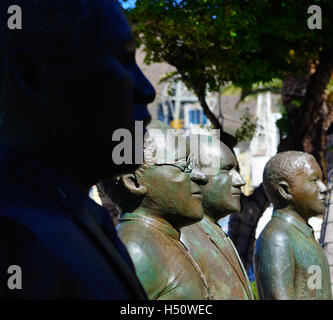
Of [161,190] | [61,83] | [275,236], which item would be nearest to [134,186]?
[161,190]

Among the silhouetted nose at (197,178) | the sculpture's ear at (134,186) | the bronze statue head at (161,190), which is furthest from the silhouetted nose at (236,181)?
the sculpture's ear at (134,186)

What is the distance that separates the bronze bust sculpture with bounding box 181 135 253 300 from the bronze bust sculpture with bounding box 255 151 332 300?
0.28 m

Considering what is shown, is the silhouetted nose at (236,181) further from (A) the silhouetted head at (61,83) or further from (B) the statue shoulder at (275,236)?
(A) the silhouetted head at (61,83)

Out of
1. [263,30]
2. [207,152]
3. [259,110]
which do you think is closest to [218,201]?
[207,152]

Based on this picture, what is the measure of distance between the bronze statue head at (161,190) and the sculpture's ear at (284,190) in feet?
6.65

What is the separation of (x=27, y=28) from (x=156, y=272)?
5.33ft

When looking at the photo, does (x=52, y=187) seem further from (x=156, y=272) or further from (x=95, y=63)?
(x=156, y=272)

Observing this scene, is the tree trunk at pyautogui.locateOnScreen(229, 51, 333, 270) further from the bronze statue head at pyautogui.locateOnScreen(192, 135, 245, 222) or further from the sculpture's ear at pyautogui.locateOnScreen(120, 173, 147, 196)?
the sculpture's ear at pyautogui.locateOnScreen(120, 173, 147, 196)

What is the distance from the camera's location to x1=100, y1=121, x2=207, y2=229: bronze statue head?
3189 millimetres

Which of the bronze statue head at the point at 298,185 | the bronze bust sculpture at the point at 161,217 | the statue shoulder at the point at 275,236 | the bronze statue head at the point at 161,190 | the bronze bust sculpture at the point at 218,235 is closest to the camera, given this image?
the bronze bust sculpture at the point at 161,217

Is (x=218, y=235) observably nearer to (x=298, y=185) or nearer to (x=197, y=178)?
(x=298, y=185)

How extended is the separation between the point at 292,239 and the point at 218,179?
2.15 ft

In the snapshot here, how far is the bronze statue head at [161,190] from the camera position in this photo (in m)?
3.19
